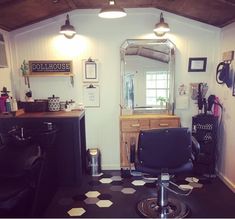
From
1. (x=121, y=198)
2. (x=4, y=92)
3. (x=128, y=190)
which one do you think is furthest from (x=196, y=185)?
(x=4, y=92)

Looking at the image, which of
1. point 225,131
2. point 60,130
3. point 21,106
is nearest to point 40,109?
point 21,106

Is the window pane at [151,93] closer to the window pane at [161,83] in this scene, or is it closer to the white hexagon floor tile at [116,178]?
the window pane at [161,83]

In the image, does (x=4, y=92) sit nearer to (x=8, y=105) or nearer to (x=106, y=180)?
(x=8, y=105)

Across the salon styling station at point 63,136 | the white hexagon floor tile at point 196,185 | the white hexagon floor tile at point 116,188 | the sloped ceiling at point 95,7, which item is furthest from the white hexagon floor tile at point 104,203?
the sloped ceiling at point 95,7

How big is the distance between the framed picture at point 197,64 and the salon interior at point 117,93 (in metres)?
→ 0.01

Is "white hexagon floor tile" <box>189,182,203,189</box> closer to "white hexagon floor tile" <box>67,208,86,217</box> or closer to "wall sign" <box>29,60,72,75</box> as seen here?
"white hexagon floor tile" <box>67,208,86,217</box>

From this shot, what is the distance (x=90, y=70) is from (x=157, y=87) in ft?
3.14

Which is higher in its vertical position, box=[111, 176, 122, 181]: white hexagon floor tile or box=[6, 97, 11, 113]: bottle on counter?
box=[6, 97, 11, 113]: bottle on counter

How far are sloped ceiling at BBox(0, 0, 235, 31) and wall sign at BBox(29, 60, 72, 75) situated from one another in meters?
0.53

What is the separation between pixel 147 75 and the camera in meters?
3.41

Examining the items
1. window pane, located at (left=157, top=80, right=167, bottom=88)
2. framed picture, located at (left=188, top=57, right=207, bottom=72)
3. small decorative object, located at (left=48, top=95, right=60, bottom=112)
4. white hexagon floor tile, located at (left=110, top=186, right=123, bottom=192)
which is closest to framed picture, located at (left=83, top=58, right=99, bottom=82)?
small decorative object, located at (left=48, top=95, right=60, bottom=112)

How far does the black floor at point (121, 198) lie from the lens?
7.84ft

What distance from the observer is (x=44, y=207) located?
243cm

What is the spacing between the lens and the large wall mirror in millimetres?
3330
